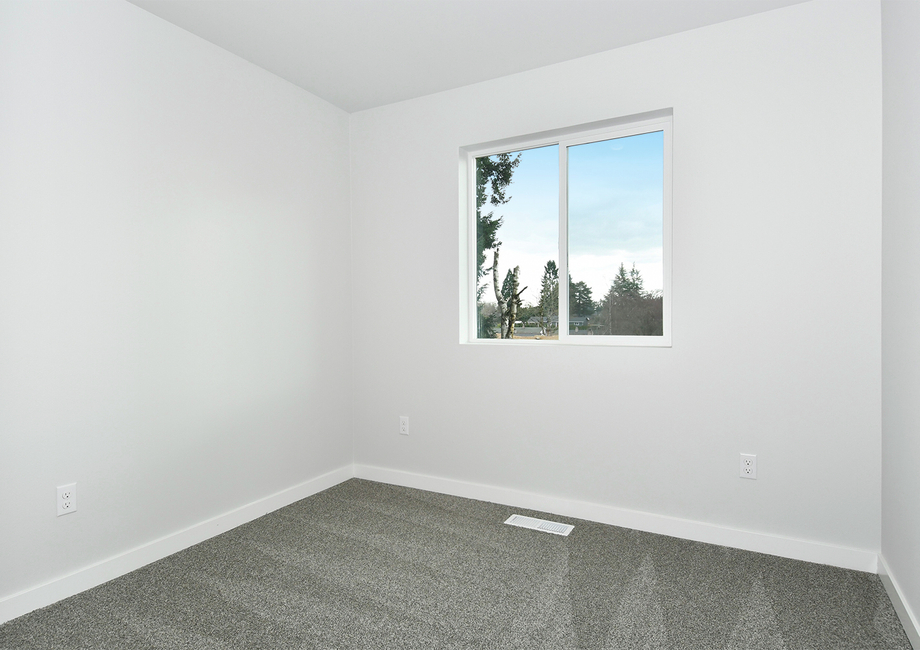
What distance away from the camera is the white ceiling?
2350 mm

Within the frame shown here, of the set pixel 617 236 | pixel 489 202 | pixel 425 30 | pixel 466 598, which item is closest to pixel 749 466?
pixel 617 236

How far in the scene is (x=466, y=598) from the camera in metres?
2.03

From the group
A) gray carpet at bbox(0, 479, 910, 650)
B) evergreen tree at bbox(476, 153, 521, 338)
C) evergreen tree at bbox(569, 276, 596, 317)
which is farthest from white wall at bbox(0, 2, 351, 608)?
evergreen tree at bbox(569, 276, 596, 317)

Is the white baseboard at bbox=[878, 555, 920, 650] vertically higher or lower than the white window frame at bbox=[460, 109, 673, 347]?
lower

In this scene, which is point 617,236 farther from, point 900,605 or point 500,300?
point 900,605

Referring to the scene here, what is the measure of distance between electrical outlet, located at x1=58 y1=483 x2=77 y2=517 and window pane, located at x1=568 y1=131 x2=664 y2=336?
7.79 feet

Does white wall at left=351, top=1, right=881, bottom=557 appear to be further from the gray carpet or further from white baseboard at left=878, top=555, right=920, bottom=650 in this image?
the gray carpet

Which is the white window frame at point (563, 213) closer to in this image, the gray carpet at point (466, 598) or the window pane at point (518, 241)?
the window pane at point (518, 241)

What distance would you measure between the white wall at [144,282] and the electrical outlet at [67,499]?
27 millimetres

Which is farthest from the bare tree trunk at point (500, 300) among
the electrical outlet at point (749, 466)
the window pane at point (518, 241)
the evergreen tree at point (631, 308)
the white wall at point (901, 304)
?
the white wall at point (901, 304)

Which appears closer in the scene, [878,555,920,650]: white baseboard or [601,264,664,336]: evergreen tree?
[878,555,920,650]: white baseboard

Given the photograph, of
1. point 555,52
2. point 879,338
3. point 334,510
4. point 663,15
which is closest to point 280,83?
point 555,52

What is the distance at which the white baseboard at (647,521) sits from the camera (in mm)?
2293

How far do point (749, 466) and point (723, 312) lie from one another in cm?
70
